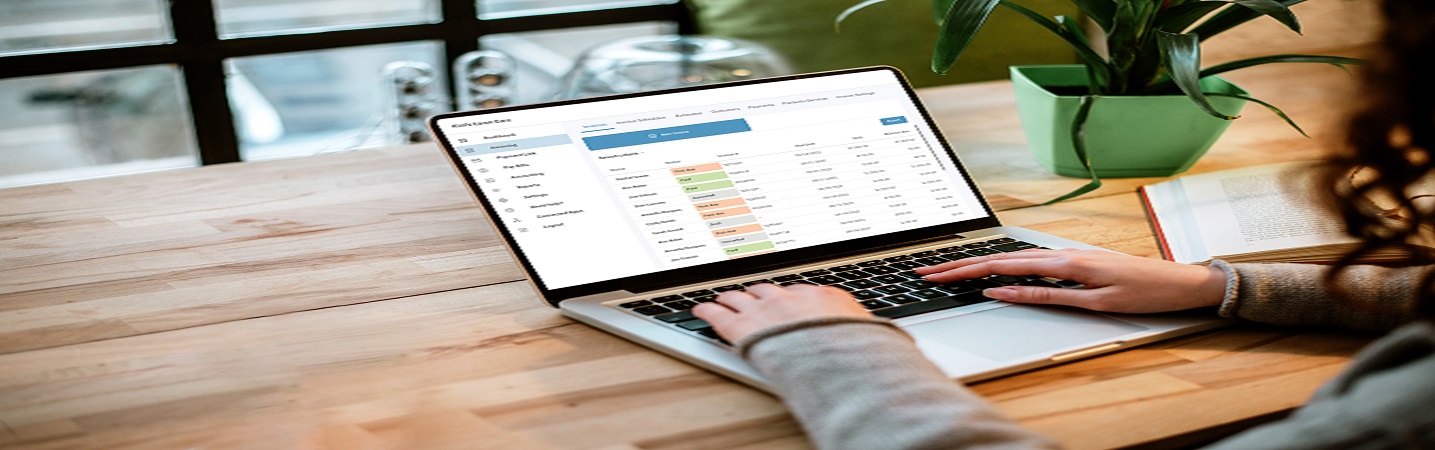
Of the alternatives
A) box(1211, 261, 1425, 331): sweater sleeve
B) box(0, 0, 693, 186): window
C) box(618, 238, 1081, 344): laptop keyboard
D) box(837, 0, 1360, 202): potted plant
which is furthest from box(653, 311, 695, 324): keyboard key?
box(0, 0, 693, 186): window

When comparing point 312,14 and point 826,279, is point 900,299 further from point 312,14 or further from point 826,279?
point 312,14

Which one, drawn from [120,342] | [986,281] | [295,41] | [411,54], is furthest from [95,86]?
[986,281]

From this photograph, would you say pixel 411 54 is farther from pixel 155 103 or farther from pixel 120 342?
pixel 120 342

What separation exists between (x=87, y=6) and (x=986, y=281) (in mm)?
2067

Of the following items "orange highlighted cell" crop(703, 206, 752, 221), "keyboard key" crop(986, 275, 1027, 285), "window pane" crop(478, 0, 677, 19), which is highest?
"orange highlighted cell" crop(703, 206, 752, 221)

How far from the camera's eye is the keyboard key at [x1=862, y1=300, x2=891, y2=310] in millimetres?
759

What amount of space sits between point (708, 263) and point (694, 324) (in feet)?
0.34

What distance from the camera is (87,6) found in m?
2.25

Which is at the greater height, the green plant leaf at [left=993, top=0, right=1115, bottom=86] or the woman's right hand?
the green plant leaf at [left=993, top=0, right=1115, bottom=86]

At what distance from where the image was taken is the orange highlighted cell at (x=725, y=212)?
2.83 feet

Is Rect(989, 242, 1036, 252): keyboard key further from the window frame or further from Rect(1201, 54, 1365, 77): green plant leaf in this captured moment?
the window frame

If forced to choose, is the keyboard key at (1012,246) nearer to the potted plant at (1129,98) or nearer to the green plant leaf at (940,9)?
the potted plant at (1129,98)

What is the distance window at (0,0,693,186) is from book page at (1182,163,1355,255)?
5.22 ft

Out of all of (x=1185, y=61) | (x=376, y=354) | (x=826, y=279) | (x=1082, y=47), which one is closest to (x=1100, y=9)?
(x=1082, y=47)
